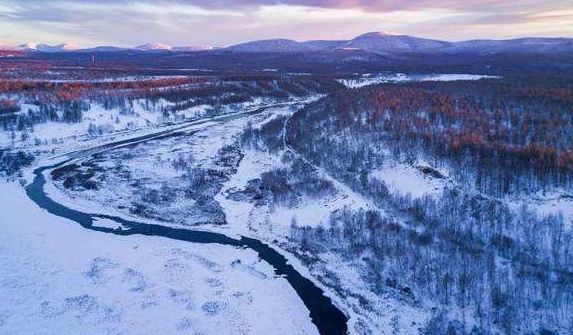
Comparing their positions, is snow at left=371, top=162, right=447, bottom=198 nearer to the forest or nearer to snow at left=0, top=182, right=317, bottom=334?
the forest

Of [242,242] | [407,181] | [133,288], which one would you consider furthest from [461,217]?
[133,288]

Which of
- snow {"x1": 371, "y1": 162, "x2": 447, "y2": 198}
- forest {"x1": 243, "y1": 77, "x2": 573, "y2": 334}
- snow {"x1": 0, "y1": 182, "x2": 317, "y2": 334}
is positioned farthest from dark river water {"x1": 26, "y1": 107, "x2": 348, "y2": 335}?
snow {"x1": 371, "y1": 162, "x2": 447, "y2": 198}

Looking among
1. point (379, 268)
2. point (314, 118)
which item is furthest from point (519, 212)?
point (314, 118)

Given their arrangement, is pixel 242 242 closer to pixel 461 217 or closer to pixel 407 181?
pixel 461 217

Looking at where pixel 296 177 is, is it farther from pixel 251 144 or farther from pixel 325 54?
pixel 325 54

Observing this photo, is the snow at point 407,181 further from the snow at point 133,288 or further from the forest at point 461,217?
the snow at point 133,288
